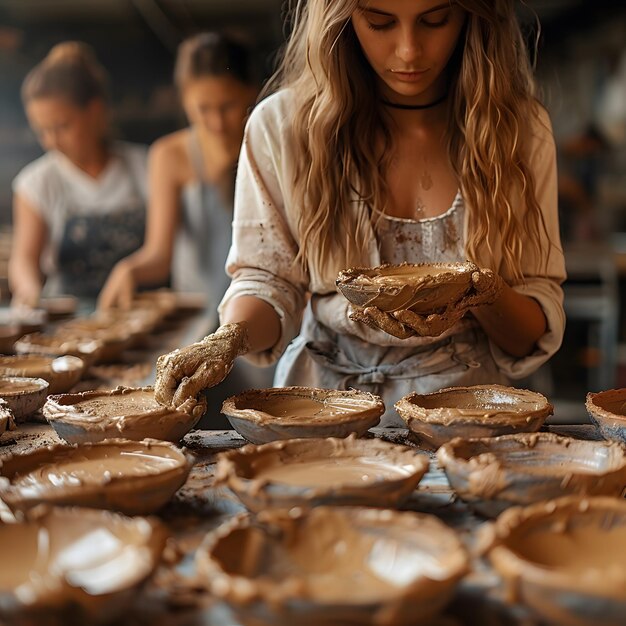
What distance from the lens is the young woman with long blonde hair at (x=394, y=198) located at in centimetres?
202

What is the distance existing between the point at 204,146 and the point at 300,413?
381 cm

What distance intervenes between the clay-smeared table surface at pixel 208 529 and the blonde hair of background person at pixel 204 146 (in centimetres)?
320

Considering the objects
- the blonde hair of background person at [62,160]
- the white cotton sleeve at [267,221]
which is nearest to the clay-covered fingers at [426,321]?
the white cotton sleeve at [267,221]

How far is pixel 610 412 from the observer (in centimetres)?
164

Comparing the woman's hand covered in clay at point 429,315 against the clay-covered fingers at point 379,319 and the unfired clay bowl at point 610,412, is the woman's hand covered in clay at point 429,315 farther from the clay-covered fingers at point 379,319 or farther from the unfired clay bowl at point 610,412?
the unfired clay bowl at point 610,412

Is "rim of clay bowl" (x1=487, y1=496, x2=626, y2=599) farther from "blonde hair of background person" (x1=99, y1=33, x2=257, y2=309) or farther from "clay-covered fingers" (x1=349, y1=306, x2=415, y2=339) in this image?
"blonde hair of background person" (x1=99, y1=33, x2=257, y2=309)

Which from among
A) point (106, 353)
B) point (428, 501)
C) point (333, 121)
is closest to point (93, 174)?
point (106, 353)

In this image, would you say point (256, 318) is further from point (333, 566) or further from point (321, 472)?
point (333, 566)

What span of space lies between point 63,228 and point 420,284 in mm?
4218

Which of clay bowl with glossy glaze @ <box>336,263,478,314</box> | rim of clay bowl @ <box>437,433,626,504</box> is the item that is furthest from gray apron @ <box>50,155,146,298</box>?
rim of clay bowl @ <box>437,433,626,504</box>

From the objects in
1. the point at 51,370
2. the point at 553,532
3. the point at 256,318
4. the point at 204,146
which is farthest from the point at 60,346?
the point at 204,146

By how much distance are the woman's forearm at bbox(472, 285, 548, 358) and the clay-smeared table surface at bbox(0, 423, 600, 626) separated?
0.32 metres

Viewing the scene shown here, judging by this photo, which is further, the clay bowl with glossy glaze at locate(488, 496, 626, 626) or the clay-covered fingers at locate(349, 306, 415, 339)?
the clay-covered fingers at locate(349, 306, 415, 339)

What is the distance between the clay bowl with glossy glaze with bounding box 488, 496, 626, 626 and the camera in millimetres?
913
